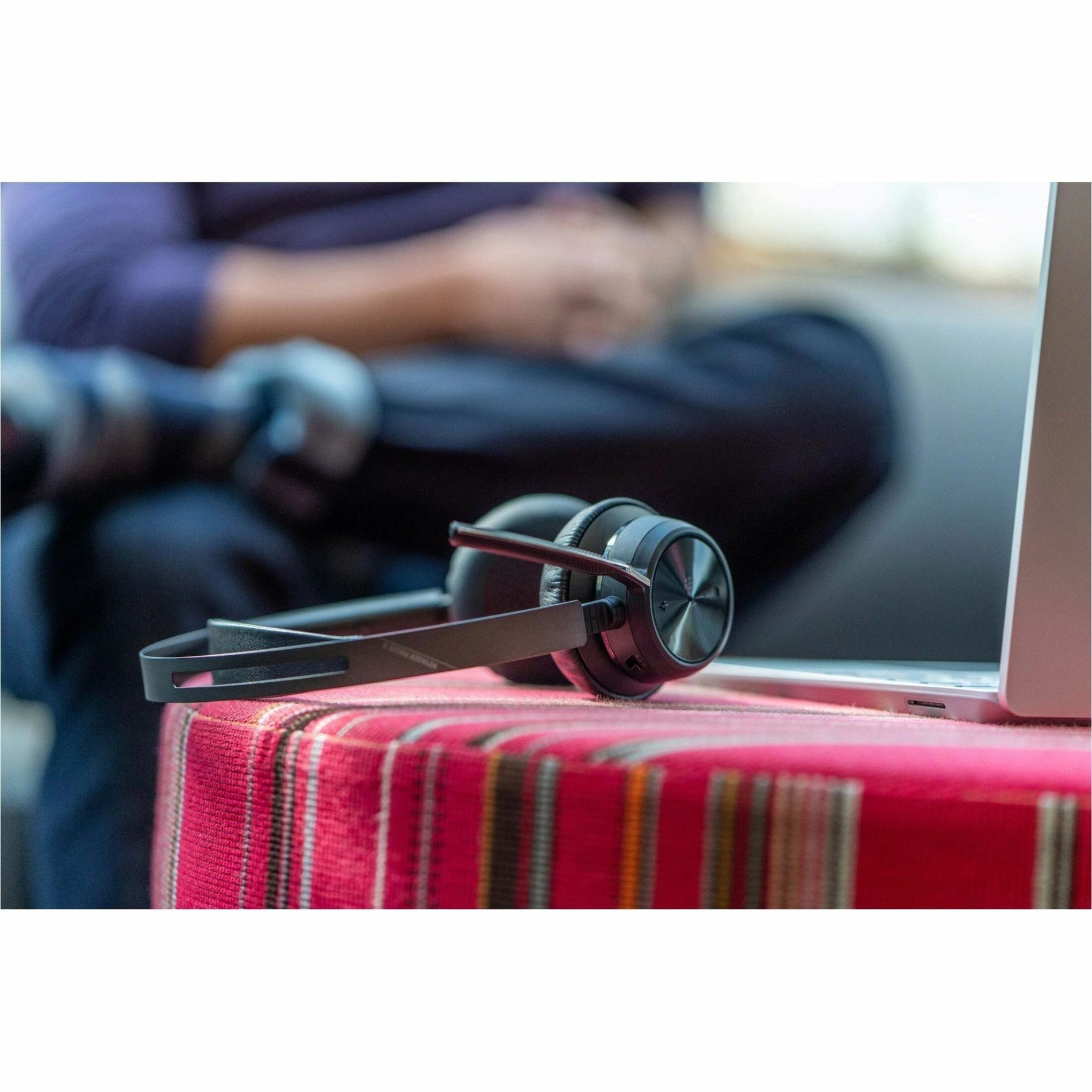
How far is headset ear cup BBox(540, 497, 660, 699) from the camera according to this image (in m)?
0.38

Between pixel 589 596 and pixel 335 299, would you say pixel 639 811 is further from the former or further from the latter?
pixel 335 299

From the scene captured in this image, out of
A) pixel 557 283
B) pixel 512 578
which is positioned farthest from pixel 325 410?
pixel 512 578

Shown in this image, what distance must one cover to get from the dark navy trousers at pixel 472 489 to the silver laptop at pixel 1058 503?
26.6 inches

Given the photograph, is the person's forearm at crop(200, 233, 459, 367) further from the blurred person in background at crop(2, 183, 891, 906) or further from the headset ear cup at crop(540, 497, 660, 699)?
the headset ear cup at crop(540, 497, 660, 699)

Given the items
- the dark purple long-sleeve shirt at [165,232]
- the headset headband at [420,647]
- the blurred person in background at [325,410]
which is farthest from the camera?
the dark purple long-sleeve shirt at [165,232]

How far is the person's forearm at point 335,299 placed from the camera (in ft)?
3.59

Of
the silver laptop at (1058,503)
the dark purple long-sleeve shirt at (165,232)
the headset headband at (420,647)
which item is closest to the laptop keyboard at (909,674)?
the silver laptop at (1058,503)

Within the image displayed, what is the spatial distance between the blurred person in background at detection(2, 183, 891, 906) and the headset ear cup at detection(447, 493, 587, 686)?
0.48 m

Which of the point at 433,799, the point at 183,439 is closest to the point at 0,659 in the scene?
the point at 183,439

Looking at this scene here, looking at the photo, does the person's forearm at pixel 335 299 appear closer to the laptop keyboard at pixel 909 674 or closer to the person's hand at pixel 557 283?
the person's hand at pixel 557 283

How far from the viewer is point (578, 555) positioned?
1.22 ft

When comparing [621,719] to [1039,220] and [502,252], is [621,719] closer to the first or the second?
[502,252]

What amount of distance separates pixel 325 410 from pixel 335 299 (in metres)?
0.24

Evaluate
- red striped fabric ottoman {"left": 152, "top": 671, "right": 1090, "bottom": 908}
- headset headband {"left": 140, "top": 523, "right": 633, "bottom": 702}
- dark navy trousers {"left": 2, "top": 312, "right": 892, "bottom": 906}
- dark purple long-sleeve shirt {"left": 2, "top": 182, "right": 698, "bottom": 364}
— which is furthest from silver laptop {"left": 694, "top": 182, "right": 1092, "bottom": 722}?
dark purple long-sleeve shirt {"left": 2, "top": 182, "right": 698, "bottom": 364}
